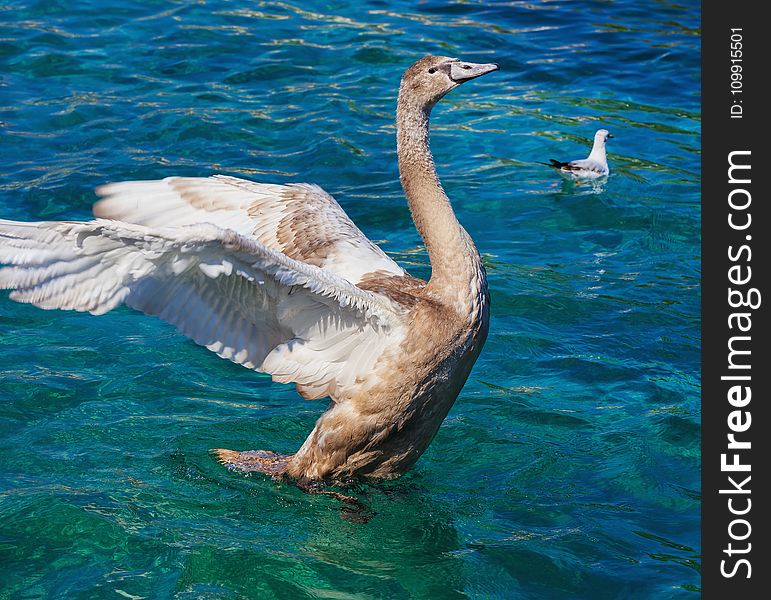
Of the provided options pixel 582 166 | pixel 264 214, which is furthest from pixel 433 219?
pixel 582 166

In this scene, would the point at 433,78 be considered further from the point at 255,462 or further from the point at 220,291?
the point at 255,462

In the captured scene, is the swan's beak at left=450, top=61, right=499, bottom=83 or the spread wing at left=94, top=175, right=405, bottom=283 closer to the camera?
the swan's beak at left=450, top=61, right=499, bottom=83

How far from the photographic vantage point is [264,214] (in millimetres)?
6633

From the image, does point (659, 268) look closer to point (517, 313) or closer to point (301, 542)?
point (517, 313)

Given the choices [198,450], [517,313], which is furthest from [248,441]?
[517,313]

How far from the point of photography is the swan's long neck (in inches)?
212

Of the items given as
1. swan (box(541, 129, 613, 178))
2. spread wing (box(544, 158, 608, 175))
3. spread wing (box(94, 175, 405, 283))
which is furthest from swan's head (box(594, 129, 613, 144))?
spread wing (box(94, 175, 405, 283))

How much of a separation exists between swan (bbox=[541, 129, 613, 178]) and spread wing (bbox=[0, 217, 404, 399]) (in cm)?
467

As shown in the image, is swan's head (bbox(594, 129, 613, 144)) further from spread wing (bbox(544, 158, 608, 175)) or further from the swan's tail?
the swan's tail

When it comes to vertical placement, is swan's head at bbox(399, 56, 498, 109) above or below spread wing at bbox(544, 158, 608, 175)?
above

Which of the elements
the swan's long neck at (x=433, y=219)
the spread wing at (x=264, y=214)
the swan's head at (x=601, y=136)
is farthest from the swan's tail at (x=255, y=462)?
the swan's head at (x=601, y=136)

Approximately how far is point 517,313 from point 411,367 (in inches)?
111

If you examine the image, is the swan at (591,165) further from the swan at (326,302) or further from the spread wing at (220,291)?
the spread wing at (220,291)

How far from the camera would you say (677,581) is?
17.0 ft
